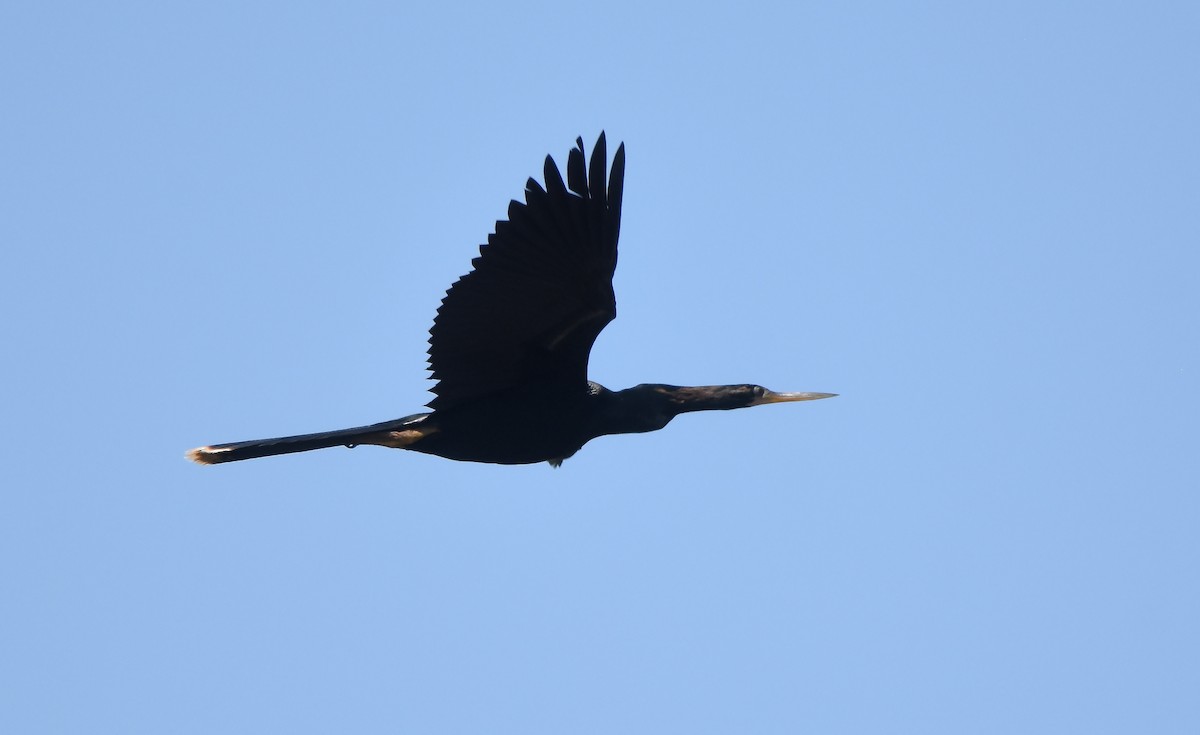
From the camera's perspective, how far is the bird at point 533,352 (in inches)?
375

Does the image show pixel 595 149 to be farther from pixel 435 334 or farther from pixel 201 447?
pixel 201 447

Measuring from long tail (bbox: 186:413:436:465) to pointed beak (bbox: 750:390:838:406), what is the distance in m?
2.22

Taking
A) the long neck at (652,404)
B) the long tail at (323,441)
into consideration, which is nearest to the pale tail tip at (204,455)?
the long tail at (323,441)

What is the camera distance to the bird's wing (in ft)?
31.1

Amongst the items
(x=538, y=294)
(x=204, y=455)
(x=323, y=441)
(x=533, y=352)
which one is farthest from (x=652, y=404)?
(x=204, y=455)

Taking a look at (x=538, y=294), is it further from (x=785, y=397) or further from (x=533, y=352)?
(x=785, y=397)

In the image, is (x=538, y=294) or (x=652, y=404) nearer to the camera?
(x=538, y=294)

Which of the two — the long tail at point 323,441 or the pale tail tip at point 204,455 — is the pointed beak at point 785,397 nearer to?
the long tail at point 323,441

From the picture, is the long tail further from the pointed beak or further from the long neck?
the pointed beak

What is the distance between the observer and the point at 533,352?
10258 millimetres

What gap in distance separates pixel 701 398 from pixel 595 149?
2.15 metres

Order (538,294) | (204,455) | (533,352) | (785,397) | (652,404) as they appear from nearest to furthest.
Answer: (538,294) → (533,352) → (204,455) → (652,404) → (785,397)

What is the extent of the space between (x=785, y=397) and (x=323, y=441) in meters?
3.03

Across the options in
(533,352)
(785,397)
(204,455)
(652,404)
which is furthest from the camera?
(785,397)
